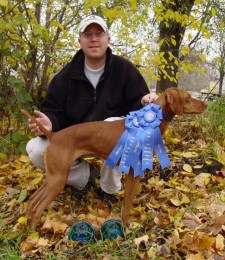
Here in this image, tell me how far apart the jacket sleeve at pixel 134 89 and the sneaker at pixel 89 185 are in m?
0.89

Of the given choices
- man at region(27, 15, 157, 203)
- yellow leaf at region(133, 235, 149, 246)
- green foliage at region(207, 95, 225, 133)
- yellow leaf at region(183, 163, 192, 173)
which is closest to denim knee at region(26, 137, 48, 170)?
man at region(27, 15, 157, 203)

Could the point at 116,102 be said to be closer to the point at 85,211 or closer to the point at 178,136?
the point at 85,211

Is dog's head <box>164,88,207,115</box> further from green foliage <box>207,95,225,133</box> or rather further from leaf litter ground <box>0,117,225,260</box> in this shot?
green foliage <box>207,95,225,133</box>

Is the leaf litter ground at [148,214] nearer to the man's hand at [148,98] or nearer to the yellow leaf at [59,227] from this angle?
the yellow leaf at [59,227]

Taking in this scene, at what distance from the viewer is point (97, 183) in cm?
427

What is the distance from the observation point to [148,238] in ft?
9.83

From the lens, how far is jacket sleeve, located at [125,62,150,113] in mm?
3793

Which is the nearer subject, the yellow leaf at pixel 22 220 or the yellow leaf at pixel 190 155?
the yellow leaf at pixel 22 220

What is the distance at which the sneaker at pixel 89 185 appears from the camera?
4.02 meters


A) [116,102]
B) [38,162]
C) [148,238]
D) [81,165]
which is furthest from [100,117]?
[148,238]

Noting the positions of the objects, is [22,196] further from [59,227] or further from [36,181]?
[59,227]

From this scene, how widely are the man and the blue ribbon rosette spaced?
0.47m

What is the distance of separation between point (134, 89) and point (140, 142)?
0.79 m

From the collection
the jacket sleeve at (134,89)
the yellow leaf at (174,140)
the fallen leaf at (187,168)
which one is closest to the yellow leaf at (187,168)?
the fallen leaf at (187,168)
